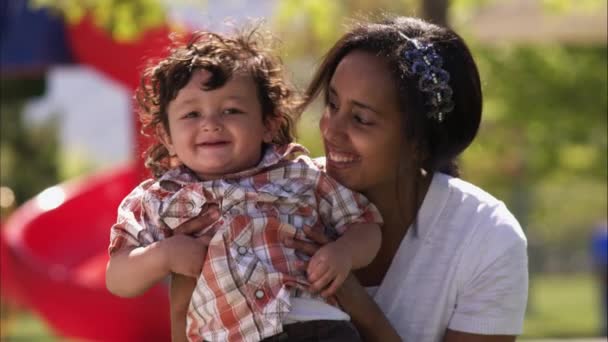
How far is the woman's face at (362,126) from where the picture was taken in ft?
9.84

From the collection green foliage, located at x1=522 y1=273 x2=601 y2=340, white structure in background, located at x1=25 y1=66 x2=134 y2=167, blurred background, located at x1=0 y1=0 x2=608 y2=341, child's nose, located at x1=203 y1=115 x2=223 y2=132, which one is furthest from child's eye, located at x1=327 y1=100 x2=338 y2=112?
white structure in background, located at x1=25 y1=66 x2=134 y2=167

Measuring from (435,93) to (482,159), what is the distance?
588 inches

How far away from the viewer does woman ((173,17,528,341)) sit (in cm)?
299

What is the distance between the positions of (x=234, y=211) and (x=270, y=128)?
0.30 meters

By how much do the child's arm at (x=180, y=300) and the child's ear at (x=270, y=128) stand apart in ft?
1.37

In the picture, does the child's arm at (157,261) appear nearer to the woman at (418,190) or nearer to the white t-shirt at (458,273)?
the woman at (418,190)

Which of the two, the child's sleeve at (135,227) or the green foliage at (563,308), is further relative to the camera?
the green foliage at (563,308)

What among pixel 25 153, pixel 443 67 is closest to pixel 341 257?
pixel 443 67

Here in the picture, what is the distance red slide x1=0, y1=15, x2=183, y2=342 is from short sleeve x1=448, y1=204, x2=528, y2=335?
4925mm

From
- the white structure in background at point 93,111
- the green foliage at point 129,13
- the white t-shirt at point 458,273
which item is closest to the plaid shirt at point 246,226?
the white t-shirt at point 458,273

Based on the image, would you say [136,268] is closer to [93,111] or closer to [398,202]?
[398,202]

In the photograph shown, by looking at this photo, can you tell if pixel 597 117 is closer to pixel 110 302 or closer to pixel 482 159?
pixel 482 159

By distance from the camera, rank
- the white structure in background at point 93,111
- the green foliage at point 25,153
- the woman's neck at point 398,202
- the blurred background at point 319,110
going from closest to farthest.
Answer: the woman's neck at point 398,202 < the blurred background at point 319,110 < the green foliage at point 25,153 < the white structure in background at point 93,111

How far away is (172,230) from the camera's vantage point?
9.34 feet
